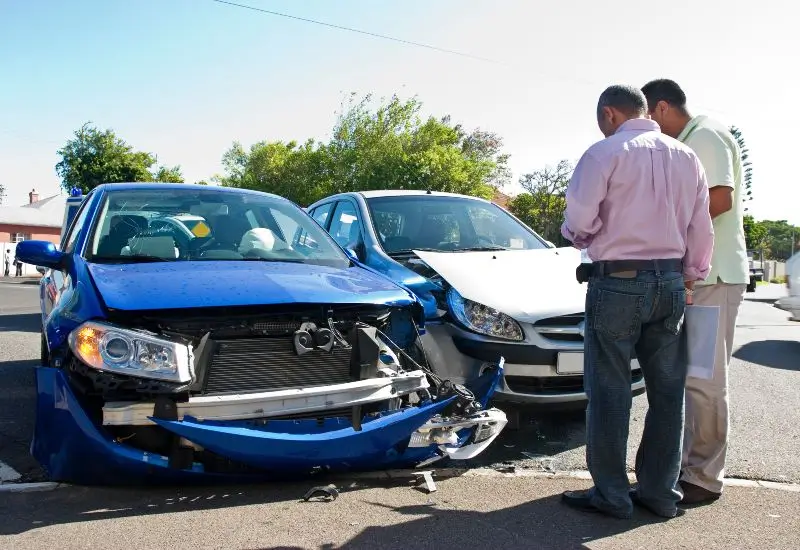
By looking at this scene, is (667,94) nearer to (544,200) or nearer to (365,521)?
(365,521)

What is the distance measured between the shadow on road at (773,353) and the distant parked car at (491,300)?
3951 mm

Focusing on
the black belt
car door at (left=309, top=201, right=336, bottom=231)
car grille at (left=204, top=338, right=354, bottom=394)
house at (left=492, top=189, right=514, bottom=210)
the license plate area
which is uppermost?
house at (left=492, top=189, right=514, bottom=210)

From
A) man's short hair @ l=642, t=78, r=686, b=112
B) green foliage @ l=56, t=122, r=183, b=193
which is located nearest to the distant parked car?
man's short hair @ l=642, t=78, r=686, b=112

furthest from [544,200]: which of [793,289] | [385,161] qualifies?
[793,289]

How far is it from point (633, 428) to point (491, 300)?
1571mm

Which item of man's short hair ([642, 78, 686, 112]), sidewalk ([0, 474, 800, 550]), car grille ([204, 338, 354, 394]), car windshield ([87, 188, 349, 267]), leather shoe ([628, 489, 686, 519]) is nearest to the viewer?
sidewalk ([0, 474, 800, 550])

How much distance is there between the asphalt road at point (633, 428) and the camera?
4.14 meters

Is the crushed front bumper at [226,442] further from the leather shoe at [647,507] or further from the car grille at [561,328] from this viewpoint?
the car grille at [561,328]

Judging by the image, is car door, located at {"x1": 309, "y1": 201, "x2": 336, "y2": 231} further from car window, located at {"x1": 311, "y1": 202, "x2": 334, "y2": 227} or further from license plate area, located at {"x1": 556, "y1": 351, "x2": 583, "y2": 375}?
license plate area, located at {"x1": 556, "y1": 351, "x2": 583, "y2": 375}

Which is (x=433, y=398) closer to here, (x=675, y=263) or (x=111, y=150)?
(x=675, y=263)

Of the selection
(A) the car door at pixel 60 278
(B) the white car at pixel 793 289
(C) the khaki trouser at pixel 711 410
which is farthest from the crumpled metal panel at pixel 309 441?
(B) the white car at pixel 793 289

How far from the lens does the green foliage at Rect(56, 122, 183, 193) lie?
40.5 meters

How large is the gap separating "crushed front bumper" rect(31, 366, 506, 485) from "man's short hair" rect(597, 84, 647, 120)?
1598mm

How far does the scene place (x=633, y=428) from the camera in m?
5.08
